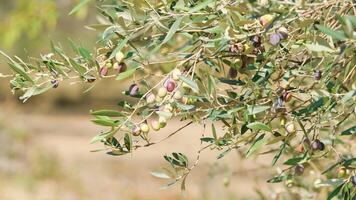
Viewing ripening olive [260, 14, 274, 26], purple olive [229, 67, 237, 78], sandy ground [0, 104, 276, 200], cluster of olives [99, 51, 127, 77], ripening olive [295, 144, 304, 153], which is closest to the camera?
ripening olive [260, 14, 274, 26]

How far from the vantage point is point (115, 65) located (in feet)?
4.72

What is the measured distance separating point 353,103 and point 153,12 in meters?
0.38

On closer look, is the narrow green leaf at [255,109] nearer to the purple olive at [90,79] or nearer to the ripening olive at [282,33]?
the ripening olive at [282,33]

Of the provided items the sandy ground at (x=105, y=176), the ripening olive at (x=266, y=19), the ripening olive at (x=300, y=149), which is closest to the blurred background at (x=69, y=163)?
the sandy ground at (x=105, y=176)

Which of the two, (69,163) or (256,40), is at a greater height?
(256,40)

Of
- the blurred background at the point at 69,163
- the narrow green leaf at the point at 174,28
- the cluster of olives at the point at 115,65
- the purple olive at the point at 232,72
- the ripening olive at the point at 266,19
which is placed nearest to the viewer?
the ripening olive at the point at 266,19

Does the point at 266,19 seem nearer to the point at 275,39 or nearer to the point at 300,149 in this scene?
the point at 275,39

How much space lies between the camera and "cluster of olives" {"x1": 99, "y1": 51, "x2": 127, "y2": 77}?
1416 millimetres

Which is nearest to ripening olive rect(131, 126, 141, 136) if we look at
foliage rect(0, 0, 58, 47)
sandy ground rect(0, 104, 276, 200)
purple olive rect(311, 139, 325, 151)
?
purple olive rect(311, 139, 325, 151)

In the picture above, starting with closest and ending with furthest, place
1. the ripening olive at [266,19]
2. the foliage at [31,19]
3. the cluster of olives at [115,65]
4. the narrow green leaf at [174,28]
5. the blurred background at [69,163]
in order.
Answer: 1. the ripening olive at [266,19]
2. the narrow green leaf at [174,28]
3. the cluster of olives at [115,65]
4. the foliage at [31,19]
5. the blurred background at [69,163]

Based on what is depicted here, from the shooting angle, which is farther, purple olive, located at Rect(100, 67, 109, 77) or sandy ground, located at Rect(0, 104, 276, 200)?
sandy ground, located at Rect(0, 104, 276, 200)

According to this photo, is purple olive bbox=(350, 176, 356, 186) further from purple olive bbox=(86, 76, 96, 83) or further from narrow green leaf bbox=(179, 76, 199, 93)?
purple olive bbox=(86, 76, 96, 83)

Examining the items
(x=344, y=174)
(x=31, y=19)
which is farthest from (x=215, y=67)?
(x=31, y=19)

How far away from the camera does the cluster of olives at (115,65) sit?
142 centimetres
